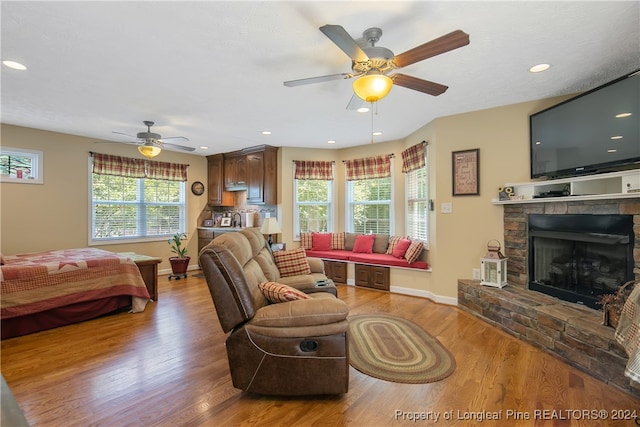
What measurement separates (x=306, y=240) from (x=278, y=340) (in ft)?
11.8

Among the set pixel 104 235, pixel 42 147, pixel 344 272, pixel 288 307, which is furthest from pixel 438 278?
pixel 42 147

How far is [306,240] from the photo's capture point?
546 centimetres

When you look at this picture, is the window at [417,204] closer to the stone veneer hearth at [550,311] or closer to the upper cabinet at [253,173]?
the stone veneer hearth at [550,311]

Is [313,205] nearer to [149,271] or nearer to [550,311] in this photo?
[149,271]

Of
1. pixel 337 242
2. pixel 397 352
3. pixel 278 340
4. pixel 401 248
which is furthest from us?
pixel 337 242

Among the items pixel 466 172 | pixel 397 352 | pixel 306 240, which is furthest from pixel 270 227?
pixel 466 172

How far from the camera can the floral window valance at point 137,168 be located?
4.98 meters

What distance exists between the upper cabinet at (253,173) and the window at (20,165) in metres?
2.77

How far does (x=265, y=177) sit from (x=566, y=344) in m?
4.68

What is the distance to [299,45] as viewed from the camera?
2.18 m

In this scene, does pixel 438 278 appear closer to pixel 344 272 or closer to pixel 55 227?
pixel 344 272

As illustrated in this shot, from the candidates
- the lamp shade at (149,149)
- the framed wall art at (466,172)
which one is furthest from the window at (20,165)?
the framed wall art at (466,172)

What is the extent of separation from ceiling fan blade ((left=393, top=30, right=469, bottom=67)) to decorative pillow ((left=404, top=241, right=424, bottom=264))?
293cm

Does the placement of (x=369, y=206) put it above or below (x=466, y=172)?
below
